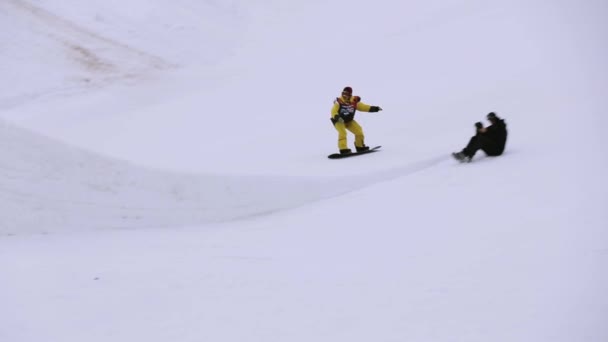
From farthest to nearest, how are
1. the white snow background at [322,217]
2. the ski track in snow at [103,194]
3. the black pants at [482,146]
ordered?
1. the black pants at [482,146]
2. the ski track in snow at [103,194]
3. the white snow background at [322,217]

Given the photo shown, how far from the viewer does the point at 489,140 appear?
749 cm

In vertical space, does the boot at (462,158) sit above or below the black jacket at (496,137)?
below

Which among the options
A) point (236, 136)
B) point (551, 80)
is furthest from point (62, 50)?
point (551, 80)

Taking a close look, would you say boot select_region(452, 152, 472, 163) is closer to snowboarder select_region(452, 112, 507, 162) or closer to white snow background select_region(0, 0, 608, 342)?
snowboarder select_region(452, 112, 507, 162)

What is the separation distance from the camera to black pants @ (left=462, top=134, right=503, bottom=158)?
24.5 ft

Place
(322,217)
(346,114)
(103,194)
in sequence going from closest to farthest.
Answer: (103,194)
(322,217)
(346,114)

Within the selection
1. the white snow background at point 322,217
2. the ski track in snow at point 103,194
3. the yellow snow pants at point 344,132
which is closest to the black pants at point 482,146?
the white snow background at point 322,217

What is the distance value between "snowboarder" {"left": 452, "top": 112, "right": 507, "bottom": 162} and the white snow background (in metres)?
0.18

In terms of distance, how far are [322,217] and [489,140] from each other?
8.95ft

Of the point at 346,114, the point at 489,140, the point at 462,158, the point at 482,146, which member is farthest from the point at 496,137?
the point at 346,114

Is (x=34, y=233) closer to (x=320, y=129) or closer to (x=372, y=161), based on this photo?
(x=372, y=161)

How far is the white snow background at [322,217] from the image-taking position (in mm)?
3730

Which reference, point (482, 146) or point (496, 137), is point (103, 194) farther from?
point (496, 137)

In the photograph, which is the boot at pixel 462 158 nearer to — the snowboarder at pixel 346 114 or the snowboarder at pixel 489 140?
the snowboarder at pixel 489 140
